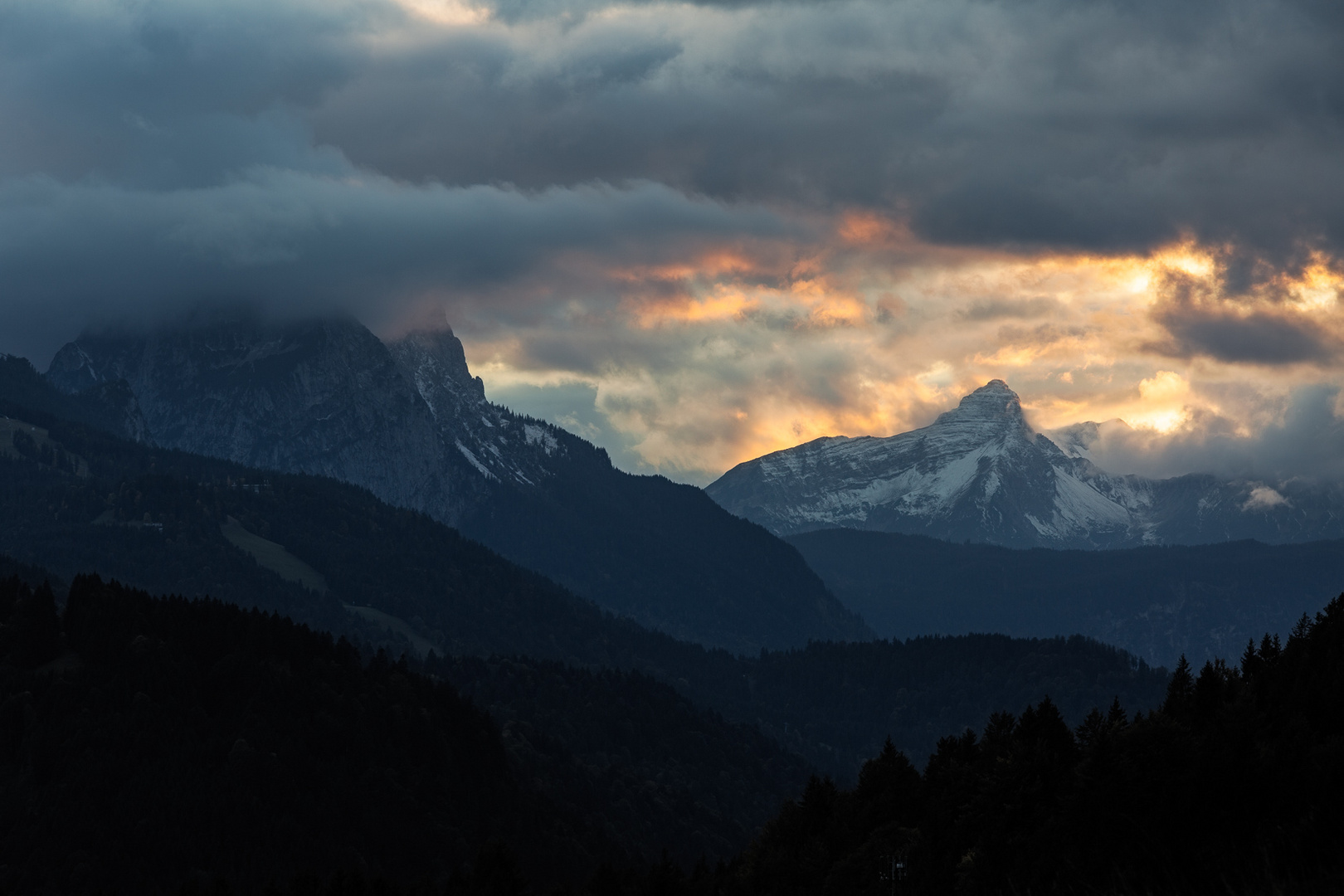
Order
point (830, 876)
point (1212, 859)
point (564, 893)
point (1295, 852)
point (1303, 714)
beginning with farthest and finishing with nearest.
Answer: point (564, 893)
point (830, 876)
point (1303, 714)
point (1212, 859)
point (1295, 852)

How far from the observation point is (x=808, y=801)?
188625 mm

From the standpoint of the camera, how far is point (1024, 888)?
461 ft

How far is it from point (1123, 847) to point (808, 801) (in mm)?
54027

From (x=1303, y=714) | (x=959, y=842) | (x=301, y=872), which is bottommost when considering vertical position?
(x=301, y=872)

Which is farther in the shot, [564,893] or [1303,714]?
[564,893]

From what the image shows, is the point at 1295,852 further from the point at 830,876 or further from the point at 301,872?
the point at 301,872

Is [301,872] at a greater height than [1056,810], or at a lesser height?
lesser

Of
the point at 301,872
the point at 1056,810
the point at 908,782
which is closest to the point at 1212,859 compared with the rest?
the point at 1056,810

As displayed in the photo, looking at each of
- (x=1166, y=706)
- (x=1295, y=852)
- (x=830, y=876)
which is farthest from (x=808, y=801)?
(x=1295, y=852)

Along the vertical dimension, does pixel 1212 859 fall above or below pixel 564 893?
above

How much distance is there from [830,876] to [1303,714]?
47617mm

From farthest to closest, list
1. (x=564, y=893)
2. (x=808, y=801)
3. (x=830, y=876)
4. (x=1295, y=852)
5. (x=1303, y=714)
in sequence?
1. (x=808, y=801)
2. (x=564, y=893)
3. (x=830, y=876)
4. (x=1303, y=714)
5. (x=1295, y=852)

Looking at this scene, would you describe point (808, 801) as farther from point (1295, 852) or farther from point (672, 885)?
point (1295, 852)

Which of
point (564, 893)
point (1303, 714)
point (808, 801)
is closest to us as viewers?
point (1303, 714)
